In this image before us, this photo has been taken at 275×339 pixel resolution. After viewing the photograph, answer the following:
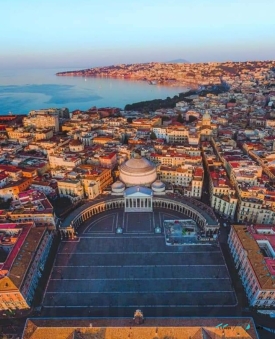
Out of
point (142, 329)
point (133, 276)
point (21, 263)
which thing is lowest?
point (133, 276)

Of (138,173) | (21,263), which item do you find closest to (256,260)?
(138,173)

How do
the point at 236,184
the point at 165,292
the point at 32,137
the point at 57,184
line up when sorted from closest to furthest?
the point at 165,292
the point at 236,184
the point at 57,184
the point at 32,137

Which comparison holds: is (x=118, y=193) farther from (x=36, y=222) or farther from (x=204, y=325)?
(x=204, y=325)

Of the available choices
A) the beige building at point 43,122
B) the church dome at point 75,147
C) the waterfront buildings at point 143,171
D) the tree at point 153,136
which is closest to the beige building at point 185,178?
the waterfront buildings at point 143,171

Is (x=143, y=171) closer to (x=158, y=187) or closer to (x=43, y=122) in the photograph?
(x=158, y=187)

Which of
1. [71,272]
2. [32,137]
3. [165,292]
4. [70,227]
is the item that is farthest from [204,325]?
[32,137]

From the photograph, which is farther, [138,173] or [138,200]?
[138,173]

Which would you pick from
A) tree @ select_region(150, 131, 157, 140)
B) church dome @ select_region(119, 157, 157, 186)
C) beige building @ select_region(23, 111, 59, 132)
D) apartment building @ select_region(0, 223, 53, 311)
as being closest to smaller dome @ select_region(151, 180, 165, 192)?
church dome @ select_region(119, 157, 157, 186)

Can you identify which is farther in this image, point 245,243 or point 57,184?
point 57,184
